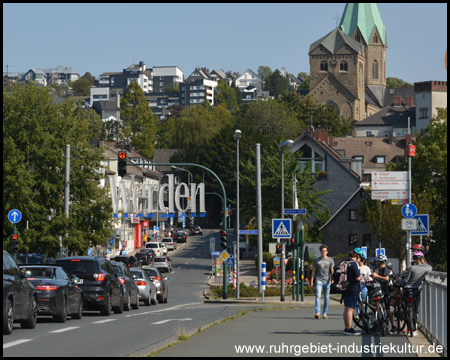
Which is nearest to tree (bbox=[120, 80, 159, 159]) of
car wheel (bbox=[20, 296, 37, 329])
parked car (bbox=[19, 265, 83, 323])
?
parked car (bbox=[19, 265, 83, 323])

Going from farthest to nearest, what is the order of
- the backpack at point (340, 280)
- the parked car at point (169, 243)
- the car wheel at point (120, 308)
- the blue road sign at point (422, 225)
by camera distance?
the parked car at point (169, 243), the car wheel at point (120, 308), the blue road sign at point (422, 225), the backpack at point (340, 280)

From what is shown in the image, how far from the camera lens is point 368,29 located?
556 feet

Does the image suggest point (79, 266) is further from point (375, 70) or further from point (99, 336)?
point (375, 70)

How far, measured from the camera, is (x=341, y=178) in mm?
82750

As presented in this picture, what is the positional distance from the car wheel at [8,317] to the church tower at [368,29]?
159036 millimetres

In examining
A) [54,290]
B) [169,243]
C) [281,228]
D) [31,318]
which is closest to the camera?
[31,318]

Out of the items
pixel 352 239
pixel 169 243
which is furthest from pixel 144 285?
pixel 169 243

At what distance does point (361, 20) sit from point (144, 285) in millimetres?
147573

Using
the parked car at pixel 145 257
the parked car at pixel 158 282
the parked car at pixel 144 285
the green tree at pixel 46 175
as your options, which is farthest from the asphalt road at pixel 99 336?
the parked car at pixel 145 257

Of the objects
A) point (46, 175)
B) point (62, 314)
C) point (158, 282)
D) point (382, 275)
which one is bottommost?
point (158, 282)

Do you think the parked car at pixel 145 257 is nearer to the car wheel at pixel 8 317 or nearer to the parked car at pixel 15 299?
the parked car at pixel 15 299

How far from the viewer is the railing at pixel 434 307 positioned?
12016 mm

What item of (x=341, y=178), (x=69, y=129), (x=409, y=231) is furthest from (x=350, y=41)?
(x=409, y=231)

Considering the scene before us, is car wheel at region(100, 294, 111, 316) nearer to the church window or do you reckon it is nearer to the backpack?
the backpack
